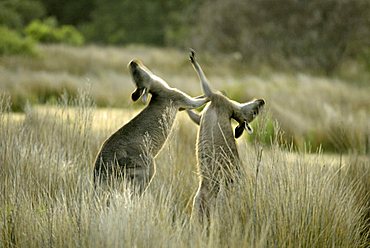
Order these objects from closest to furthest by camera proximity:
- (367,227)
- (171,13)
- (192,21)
→ (367,227) < (192,21) < (171,13)

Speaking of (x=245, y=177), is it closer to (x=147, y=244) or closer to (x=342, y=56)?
(x=147, y=244)

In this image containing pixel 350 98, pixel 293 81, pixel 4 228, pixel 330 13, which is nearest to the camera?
pixel 4 228

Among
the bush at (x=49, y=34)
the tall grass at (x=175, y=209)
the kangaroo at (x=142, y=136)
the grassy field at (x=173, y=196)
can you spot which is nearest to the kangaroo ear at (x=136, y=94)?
the kangaroo at (x=142, y=136)

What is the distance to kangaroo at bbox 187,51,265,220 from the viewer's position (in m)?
5.51

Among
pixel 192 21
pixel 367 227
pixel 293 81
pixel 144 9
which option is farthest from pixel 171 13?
pixel 367 227

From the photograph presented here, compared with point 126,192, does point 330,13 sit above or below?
above

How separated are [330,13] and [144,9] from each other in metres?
18.5

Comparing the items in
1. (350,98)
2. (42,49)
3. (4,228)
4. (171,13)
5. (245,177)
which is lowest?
(4,228)

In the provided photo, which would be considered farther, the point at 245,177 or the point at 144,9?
the point at 144,9

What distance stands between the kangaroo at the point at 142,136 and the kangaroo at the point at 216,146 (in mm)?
326

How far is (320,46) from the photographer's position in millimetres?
21812

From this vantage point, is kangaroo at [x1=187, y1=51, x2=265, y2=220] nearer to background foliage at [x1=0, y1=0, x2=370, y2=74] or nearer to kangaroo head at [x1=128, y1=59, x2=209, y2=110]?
kangaroo head at [x1=128, y1=59, x2=209, y2=110]

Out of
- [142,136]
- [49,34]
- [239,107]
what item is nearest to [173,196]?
[142,136]

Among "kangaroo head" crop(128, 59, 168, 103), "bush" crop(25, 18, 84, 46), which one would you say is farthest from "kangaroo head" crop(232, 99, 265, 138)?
"bush" crop(25, 18, 84, 46)
